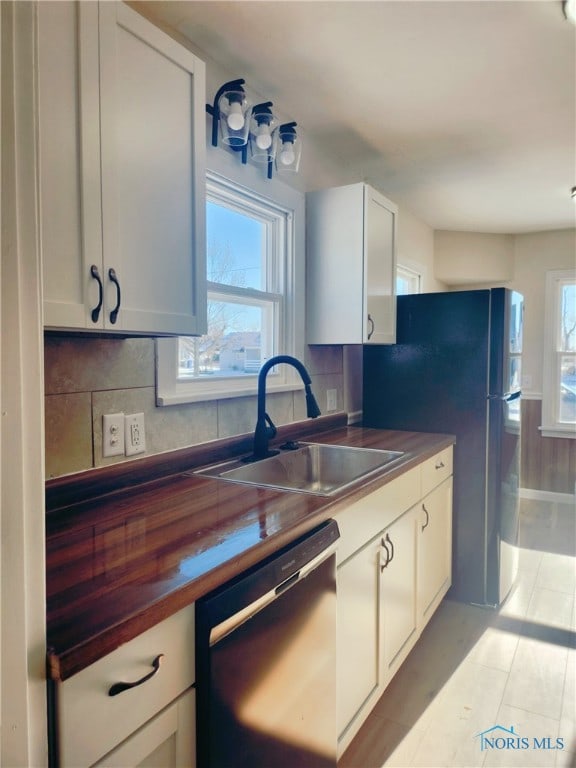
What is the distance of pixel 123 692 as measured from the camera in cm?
78

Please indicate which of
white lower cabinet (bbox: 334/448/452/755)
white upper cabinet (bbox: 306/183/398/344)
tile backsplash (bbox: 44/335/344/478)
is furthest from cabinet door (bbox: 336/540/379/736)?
white upper cabinet (bbox: 306/183/398/344)

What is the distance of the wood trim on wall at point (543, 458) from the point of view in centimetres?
438

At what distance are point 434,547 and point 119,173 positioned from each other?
78.9 inches

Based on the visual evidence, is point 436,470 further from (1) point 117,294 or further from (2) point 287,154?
(1) point 117,294

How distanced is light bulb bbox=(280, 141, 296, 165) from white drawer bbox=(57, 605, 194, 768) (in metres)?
1.84

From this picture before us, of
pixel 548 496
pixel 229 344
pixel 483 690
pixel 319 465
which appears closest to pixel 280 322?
pixel 229 344

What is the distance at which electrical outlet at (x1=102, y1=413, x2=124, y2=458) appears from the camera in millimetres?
1438

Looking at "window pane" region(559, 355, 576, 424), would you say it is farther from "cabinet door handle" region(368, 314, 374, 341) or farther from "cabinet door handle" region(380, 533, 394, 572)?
"cabinet door handle" region(380, 533, 394, 572)

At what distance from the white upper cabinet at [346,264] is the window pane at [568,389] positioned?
274 cm

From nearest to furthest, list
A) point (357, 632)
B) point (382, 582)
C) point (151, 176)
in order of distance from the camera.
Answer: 1. point (151, 176)
2. point (357, 632)
3. point (382, 582)

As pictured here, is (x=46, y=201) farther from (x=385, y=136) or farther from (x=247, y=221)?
(x=385, y=136)

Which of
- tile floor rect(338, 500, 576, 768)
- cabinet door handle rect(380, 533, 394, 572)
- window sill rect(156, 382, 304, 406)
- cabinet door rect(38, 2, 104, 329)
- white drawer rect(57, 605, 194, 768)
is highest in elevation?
cabinet door rect(38, 2, 104, 329)

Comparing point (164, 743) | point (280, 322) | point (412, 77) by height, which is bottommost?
point (164, 743)

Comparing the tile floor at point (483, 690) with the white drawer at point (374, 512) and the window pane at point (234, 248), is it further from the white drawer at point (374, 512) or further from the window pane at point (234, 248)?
the window pane at point (234, 248)
